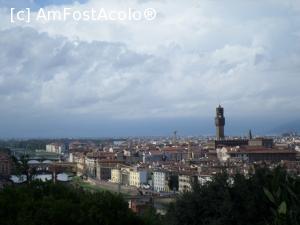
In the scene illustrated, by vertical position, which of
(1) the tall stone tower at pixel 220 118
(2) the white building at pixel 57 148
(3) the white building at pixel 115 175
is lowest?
(3) the white building at pixel 115 175

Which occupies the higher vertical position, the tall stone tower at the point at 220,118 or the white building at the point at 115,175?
the tall stone tower at the point at 220,118

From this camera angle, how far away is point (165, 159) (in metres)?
78.5

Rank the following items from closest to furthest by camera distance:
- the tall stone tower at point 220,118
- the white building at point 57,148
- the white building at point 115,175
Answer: the white building at point 115,175 < the tall stone tower at point 220,118 < the white building at point 57,148

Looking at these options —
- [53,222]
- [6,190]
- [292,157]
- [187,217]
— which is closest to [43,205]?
[53,222]

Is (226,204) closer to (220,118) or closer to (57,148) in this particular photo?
(220,118)

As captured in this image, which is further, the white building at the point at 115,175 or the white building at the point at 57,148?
Answer: the white building at the point at 57,148

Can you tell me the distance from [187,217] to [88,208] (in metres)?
2.24

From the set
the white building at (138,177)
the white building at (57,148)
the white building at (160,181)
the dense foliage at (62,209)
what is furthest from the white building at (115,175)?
the white building at (57,148)

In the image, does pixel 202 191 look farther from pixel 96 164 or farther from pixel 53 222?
pixel 96 164

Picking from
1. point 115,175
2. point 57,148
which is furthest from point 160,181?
point 57,148

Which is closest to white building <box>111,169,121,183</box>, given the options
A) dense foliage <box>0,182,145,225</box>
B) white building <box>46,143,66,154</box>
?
dense foliage <box>0,182,145,225</box>

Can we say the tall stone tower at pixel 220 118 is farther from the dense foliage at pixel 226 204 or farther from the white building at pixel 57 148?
the dense foliage at pixel 226 204

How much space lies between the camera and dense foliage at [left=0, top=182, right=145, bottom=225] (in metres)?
10.4

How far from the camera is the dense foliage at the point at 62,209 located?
10438 mm
